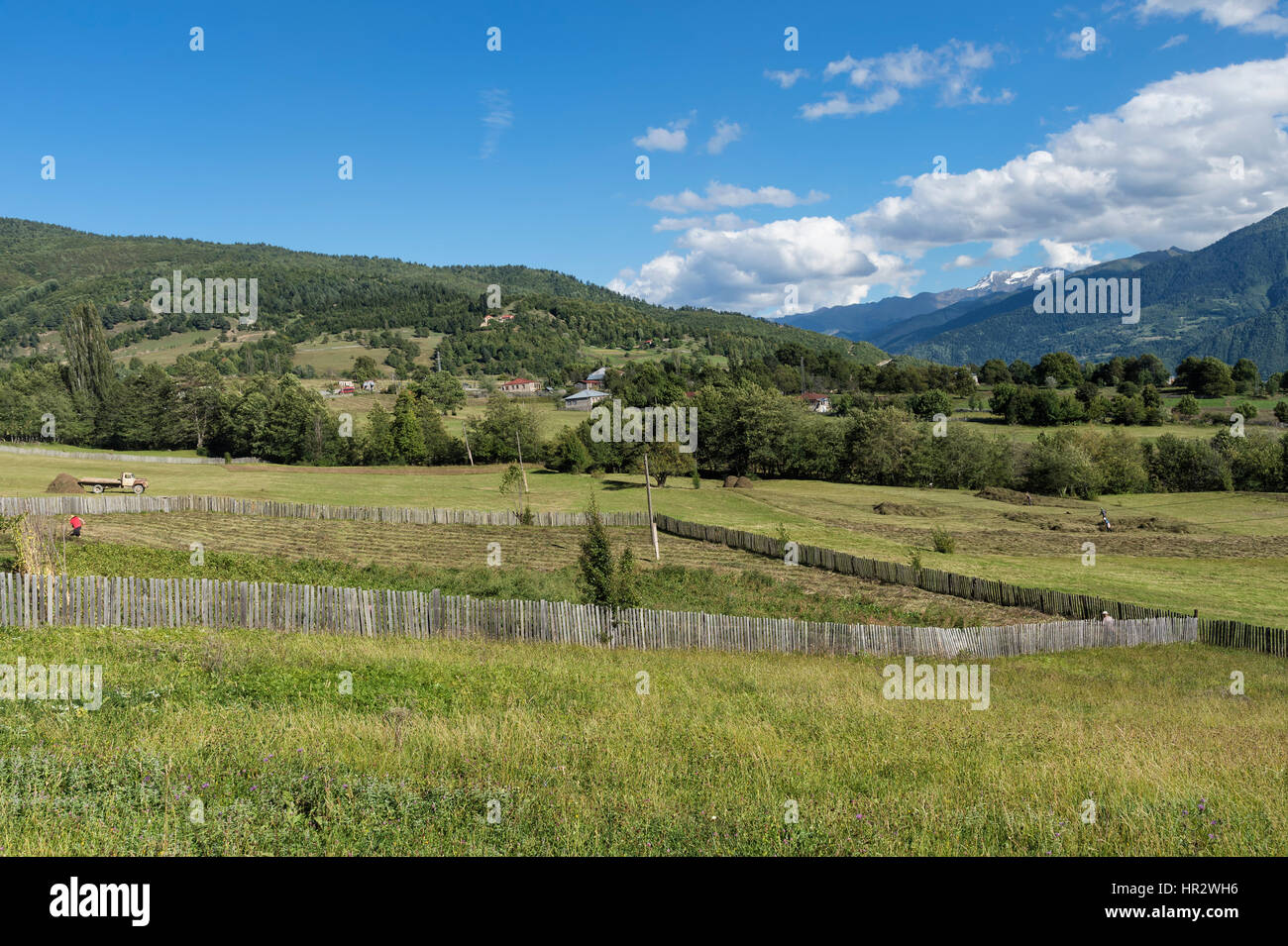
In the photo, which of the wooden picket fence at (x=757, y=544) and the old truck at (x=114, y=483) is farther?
the old truck at (x=114, y=483)

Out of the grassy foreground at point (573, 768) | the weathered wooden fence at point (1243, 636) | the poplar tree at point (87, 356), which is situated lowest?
the weathered wooden fence at point (1243, 636)

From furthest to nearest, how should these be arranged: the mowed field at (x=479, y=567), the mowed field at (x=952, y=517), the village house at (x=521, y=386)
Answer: the village house at (x=521, y=386) < the mowed field at (x=952, y=517) < the mowed field at (x=479, y=567)

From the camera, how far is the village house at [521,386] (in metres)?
→ 177

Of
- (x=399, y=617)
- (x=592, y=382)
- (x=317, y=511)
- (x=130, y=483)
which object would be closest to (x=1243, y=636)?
(x=399, y=617)

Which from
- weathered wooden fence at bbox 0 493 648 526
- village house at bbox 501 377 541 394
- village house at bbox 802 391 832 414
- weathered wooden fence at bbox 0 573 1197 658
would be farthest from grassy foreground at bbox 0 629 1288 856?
village house at bbox 501 377 541 394

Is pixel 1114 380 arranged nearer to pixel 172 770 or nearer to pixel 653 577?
pixel 653 577

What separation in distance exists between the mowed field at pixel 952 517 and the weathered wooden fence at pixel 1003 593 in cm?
543

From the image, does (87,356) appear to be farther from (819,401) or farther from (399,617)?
(819,401)

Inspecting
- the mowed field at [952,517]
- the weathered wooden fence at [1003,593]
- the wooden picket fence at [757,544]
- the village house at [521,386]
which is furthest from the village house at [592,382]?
the weathered wooden fence at [1003,593]

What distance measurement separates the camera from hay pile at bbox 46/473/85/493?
169 ft

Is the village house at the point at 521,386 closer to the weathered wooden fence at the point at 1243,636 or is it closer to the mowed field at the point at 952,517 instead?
the mowed field at the point at 952,517

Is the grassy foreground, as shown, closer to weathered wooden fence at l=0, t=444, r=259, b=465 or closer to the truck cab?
the truck cab

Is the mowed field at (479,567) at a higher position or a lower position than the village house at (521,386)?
lower
